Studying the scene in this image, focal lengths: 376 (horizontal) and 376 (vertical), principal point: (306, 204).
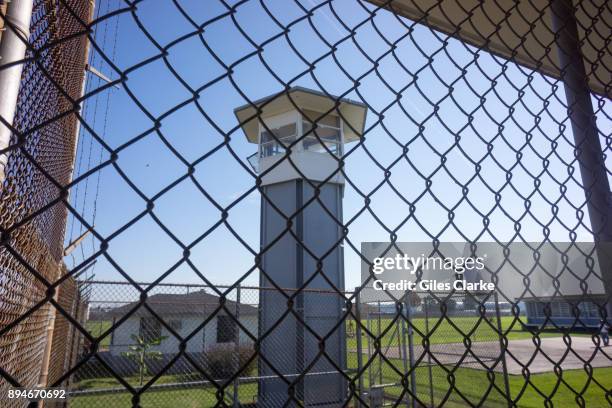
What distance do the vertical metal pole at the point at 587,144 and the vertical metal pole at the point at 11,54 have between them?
194cm

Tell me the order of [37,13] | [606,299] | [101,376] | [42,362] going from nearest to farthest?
[37,13]
[606,299]
[42,362]
[101,376]

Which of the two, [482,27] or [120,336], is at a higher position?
[482,27]

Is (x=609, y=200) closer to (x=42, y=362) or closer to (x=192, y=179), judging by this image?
(x=192, y=179)

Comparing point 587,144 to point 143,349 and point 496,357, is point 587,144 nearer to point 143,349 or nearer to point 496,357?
point 143,349

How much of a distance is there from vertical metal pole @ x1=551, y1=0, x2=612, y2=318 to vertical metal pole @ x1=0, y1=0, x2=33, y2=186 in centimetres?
194

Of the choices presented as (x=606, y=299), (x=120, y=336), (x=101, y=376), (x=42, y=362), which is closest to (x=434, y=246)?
(x=606, y=299)

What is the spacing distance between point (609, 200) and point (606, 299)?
16.6 inches

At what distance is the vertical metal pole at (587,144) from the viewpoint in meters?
1.61

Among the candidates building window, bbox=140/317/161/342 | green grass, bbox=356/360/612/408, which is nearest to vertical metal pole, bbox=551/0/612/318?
green grass, bbox=356/360/612/408

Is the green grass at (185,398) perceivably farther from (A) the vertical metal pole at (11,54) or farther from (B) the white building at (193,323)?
(A) the vertical metal pole at (11,54)

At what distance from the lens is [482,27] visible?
2.97 m

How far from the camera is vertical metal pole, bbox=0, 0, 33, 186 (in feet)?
2.46

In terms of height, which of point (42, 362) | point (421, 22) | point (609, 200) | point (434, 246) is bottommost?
point (42, 362)

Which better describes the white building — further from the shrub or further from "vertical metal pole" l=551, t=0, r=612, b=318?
"vertical metal pole" l=551, t=0, r=612, b=318
